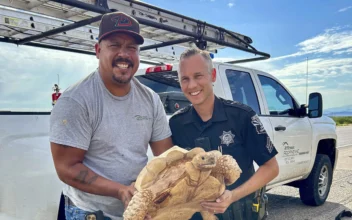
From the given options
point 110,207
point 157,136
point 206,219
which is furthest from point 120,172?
point 206,219

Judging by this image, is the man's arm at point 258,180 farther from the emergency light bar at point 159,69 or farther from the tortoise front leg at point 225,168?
the emergency light bar at point 159,69

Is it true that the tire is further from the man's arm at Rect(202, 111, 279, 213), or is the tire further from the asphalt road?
the man's arm at Rect(202, 111, 279, 213)

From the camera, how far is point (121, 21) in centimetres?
196

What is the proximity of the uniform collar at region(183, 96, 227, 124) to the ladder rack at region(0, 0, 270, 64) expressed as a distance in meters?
1.12

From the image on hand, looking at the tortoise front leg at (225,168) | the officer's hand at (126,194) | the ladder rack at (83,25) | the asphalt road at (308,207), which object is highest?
the ladder rack at (83,25)

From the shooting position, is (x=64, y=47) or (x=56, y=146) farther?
(x=64, y=47)

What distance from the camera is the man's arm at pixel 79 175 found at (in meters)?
1.79

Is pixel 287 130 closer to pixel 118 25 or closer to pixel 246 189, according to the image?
pixel 246 189

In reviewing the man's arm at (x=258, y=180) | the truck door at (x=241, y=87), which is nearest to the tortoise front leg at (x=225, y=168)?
the man's arm at (x=258, y=180)

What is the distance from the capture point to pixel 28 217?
252 cm

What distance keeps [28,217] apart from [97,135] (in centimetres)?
106

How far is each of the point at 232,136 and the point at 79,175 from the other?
964 millimetres

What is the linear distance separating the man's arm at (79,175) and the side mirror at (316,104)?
388 cm

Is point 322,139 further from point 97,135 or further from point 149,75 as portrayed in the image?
point 97,135
